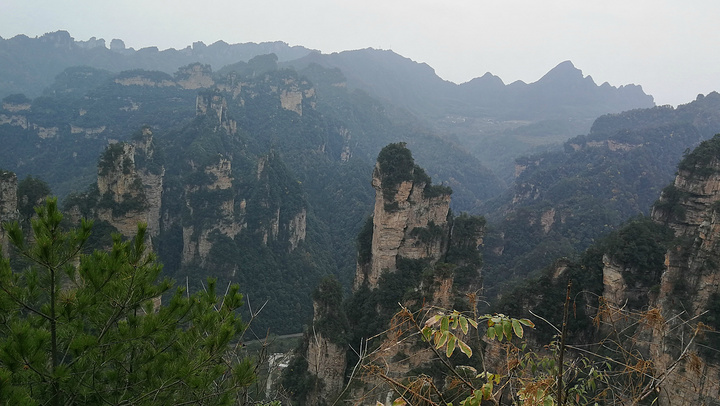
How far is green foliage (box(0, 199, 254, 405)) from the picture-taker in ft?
13.5

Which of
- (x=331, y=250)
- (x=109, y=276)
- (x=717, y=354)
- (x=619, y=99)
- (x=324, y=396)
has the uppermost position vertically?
(x=619, y=99)

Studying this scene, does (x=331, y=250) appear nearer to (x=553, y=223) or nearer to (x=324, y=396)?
(x=553, y=223)

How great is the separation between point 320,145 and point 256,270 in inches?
1696

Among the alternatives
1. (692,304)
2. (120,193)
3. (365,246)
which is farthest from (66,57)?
(692,304)

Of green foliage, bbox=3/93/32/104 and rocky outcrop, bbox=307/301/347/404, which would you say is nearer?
rocky outcrop, bbox=307/301/347/404

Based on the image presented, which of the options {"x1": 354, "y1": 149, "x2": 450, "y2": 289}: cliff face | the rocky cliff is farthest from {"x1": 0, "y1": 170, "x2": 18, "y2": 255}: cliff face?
{"x1": 354, "y1": 149, "x2": 450, "y2": 289}: cliff face

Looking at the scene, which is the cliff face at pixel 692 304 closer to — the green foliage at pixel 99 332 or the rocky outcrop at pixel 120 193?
the green foliage at pixel 99 332

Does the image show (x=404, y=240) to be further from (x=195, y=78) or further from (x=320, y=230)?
(x=195, y=78)

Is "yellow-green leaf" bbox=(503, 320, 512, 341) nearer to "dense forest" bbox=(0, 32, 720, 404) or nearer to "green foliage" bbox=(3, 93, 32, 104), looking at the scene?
"dense forest" bbox=(0, 32, 720, 404)

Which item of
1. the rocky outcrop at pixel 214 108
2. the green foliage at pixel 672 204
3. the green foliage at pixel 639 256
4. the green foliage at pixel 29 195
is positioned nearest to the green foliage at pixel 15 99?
the rocky outcrop at pixel 214 108

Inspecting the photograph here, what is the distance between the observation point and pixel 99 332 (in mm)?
4727

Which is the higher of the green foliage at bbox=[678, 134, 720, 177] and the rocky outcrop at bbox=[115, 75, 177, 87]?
the rocky outcrop at bbox=[115, 75, 177, 87]

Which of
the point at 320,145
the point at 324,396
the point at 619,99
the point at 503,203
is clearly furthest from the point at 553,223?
the point at 619,99

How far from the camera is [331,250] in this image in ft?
171
